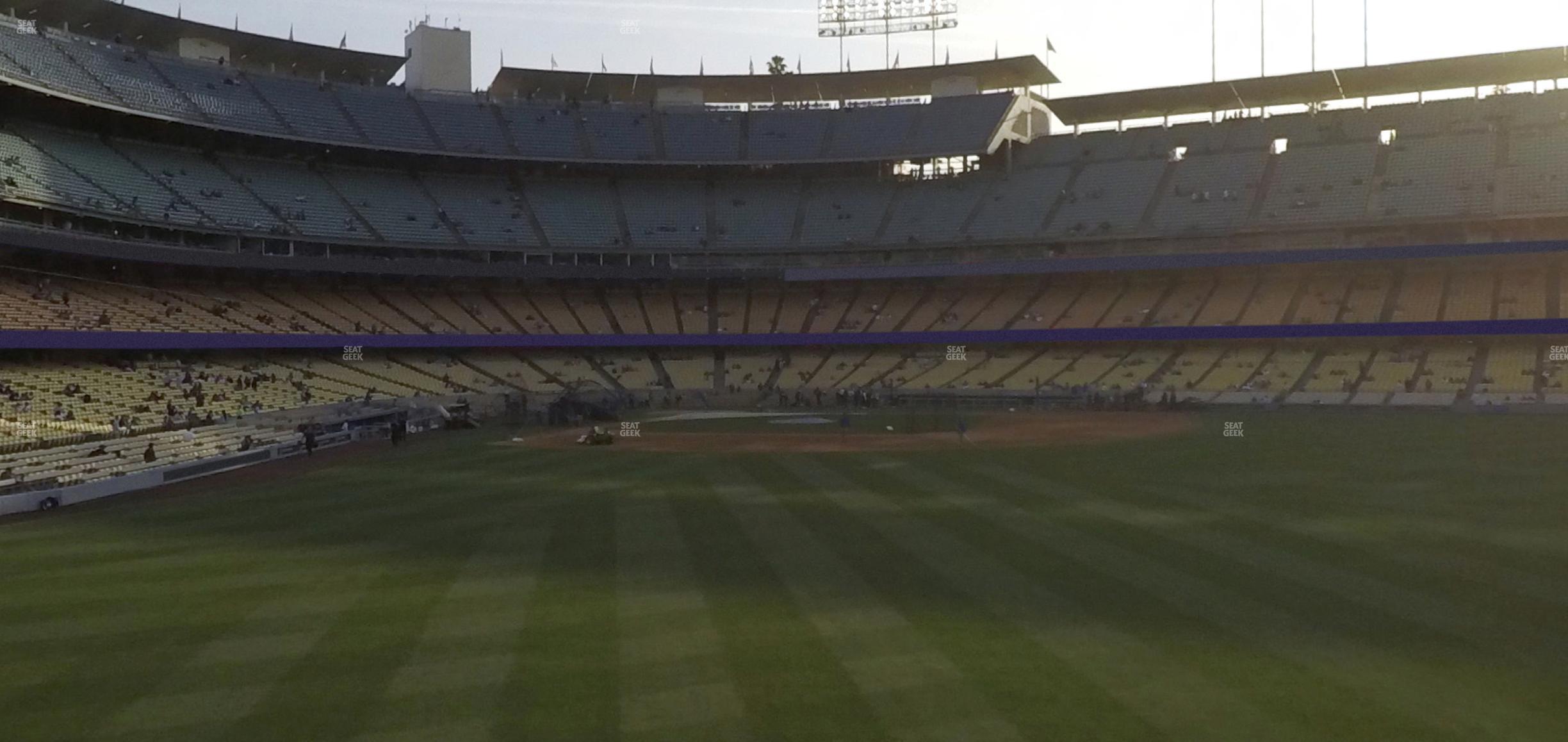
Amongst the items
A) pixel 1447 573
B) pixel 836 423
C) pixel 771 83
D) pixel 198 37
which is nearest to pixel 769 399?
pixel 836 423

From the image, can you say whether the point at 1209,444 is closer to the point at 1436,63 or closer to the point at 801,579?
the point at 801,579

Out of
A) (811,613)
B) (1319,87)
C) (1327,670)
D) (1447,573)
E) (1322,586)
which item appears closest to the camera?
(1327,670)

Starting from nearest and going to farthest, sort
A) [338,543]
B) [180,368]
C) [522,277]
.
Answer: [338,543], [180,368], [522,277]

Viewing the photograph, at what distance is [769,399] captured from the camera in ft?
199

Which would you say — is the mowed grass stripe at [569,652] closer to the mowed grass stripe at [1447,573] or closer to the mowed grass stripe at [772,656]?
the mowed grass stripe at [772,656]

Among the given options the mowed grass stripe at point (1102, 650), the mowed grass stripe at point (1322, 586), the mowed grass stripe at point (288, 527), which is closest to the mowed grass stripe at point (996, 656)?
the mowed grass stripe at point (1102, 650)

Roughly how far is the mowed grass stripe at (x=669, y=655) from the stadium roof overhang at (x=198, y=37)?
56.9 m

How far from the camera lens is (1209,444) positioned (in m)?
32.8

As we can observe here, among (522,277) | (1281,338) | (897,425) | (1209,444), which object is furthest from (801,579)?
(522,277)

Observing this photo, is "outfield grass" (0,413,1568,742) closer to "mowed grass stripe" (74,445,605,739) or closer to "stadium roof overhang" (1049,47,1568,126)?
"mowed grass stripe" (74,445,605,739)

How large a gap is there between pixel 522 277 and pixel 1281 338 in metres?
43.8

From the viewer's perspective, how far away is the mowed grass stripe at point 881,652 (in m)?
9.56

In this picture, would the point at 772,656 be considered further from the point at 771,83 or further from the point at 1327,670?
the point at 771,83

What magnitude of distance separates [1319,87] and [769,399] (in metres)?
40.3
